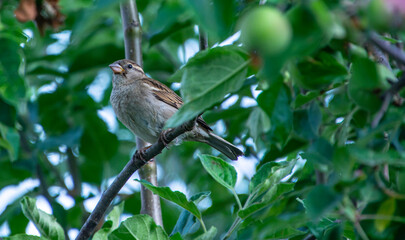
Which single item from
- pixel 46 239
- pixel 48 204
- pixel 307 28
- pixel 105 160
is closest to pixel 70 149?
pixel 105 160

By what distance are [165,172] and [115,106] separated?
145 centimetres

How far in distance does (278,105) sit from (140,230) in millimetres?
1004

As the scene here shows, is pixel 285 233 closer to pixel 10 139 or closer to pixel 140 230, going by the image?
pixel 140 230

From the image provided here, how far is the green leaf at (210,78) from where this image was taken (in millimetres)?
1512

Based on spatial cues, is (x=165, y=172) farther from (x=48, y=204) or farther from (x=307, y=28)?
(x=307, y=28)

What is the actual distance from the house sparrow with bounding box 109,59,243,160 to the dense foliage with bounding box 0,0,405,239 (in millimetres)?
188

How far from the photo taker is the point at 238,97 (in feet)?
14.0

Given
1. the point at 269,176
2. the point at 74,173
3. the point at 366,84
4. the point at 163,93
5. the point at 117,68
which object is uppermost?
the point at 366,84

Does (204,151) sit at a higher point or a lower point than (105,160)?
lower

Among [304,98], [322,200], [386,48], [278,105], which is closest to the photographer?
[386,48]

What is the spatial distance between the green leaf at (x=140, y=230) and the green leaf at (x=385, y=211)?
1.13 metres

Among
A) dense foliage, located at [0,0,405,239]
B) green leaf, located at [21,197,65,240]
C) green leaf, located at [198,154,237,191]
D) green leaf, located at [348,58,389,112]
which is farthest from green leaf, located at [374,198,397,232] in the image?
green leaf, located at [21,197,65,240]

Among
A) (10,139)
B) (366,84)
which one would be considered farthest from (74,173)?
(366,84)

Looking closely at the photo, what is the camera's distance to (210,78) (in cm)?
152
